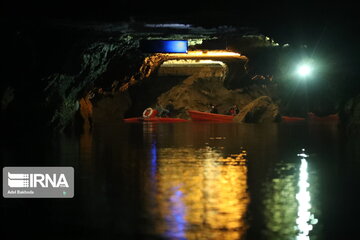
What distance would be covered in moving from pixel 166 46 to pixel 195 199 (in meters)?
21.3

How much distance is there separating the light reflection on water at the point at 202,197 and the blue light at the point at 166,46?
13601 millimetres

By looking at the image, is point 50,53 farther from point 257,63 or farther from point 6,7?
point 257,63

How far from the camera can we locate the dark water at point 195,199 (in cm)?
803

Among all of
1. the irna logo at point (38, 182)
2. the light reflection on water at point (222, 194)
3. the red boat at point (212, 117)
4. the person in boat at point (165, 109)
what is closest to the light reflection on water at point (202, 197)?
the light reflection on water at point (222, 194)

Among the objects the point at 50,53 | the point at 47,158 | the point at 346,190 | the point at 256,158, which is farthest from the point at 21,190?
the point at 50,53

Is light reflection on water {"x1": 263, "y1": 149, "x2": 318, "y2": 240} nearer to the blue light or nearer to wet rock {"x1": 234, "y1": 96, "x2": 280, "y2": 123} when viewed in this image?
the blue light

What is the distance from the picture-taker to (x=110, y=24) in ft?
78.1

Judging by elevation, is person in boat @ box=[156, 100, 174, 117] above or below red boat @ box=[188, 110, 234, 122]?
above

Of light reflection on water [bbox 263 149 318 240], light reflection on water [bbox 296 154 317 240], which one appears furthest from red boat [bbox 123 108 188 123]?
light reflection on water [bbox 296 154 317 240]

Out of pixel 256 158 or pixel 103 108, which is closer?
pixel 256 158

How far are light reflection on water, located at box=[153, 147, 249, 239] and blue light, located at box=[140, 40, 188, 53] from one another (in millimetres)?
13601

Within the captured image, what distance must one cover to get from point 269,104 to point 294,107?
8.48 meters

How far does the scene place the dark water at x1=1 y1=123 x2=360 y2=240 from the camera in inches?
316

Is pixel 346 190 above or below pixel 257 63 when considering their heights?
below
